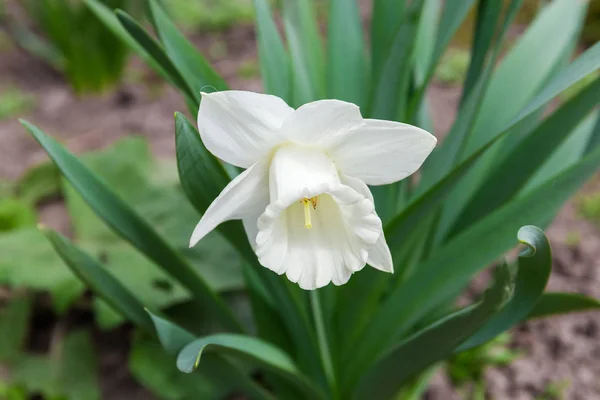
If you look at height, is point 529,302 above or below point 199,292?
above

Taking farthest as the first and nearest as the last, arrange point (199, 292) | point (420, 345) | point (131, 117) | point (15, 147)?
1. point (131, 117)
2. point (15, 147)
3. point (199, 292)
4. point (420, 345)

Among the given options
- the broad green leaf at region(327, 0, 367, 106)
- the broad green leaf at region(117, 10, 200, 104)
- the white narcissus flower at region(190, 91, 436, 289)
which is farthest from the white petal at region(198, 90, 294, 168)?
the broad green leaf at region(327, 0, 367, 106)

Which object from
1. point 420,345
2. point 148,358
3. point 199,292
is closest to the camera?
point 420,345

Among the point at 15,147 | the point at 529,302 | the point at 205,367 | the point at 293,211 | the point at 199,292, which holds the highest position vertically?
the point at 293,211

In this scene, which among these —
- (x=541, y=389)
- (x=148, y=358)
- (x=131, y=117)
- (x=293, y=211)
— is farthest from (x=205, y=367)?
(x=131, y=117)

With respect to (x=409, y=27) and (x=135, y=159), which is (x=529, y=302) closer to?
(x=409, y=27)

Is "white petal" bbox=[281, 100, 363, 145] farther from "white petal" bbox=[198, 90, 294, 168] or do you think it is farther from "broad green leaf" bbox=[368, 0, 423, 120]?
"broad green leaf" bbox=[368, 0, 423, 120]

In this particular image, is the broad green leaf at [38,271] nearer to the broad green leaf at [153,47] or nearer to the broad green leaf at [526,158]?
the broad green leaf at [153,47]
